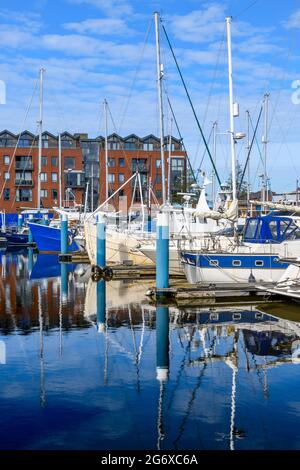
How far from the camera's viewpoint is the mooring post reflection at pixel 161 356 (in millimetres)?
10633

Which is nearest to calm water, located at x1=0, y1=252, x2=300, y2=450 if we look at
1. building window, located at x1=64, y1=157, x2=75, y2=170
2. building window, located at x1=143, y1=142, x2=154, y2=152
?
building window, located at x1=64, y1=157, x2=75, y2=170

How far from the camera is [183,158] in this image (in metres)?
106

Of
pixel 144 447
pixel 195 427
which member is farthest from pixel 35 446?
pixel 195 427

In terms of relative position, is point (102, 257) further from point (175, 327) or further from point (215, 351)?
point (215, 351)

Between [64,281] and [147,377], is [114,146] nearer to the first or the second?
[64,281]

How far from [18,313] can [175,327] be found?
249 inches

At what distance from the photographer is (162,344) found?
677 inches

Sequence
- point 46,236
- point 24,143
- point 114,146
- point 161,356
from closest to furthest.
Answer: point 161,356 → point 46,236 → point 24,143 → point 114,146

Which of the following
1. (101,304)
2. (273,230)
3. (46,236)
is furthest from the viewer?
(46,236)

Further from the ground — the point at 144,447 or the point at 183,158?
the point at 183,158

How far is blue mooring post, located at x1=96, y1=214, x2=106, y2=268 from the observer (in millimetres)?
35531

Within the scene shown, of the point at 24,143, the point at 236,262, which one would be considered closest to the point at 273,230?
the point at 236,262

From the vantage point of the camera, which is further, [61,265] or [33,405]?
[61,265]

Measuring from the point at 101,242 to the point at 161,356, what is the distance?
66.3ft
